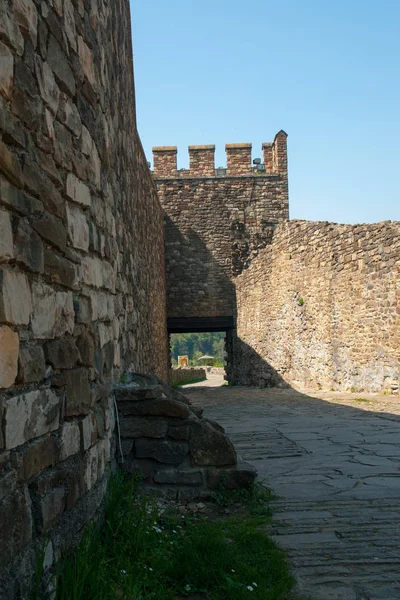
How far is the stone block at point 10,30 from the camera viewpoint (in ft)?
5.85

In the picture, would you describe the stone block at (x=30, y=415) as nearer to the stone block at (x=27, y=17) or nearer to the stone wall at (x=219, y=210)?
the stone block at (x=27, y=17)

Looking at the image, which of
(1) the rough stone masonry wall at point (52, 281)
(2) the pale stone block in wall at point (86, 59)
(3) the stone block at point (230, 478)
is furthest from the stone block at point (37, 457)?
(2) the pale stone block in wall at point (86, 59)

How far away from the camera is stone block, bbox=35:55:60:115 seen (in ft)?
7.09

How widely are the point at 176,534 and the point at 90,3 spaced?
287cm

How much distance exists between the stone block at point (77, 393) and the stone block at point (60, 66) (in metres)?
1.25

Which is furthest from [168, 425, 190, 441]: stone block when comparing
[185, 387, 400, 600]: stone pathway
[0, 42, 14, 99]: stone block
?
[0, 42, 14, 99]: stone block

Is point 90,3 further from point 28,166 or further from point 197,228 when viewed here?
point 197,228

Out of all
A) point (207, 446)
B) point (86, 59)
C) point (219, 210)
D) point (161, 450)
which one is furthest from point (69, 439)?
point (219, 210)

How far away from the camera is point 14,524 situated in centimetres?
173

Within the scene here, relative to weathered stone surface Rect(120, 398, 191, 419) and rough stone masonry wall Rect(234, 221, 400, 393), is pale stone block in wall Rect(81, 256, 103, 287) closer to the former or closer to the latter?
weathered stone surface Rect(120, 398, 191, 419)

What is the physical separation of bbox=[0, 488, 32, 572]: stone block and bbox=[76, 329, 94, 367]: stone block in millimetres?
878

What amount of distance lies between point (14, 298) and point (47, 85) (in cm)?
95

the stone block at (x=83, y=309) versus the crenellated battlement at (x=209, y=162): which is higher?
the crenellated battlement at (x=209, y=162)

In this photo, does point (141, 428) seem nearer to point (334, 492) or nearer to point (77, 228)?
point (334, 492)
